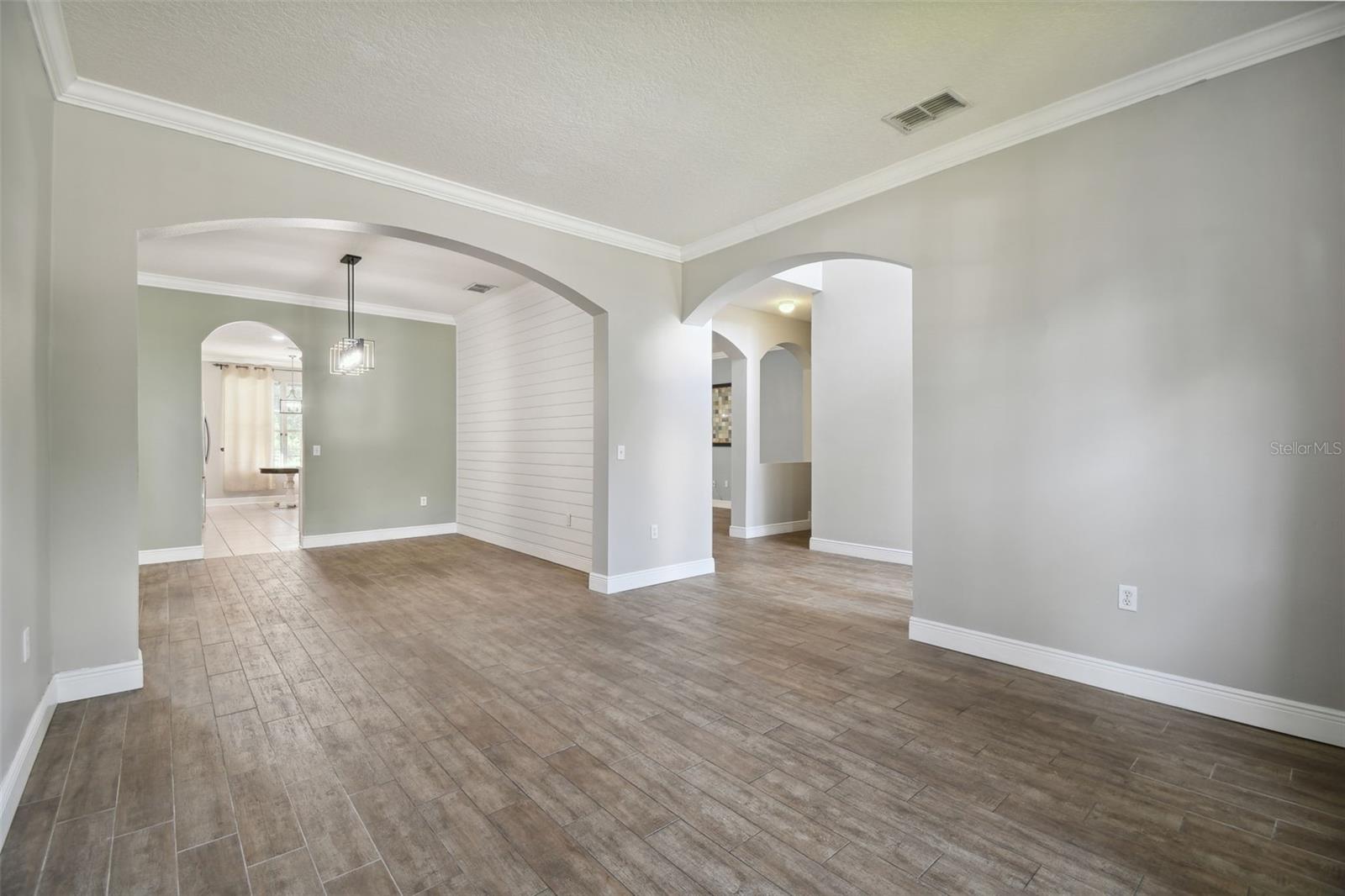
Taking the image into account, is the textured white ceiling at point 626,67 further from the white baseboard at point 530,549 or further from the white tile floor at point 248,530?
the white tile floor at point 248,530

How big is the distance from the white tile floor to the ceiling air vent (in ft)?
23.6

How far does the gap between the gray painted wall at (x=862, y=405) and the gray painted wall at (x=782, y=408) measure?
3602 mm

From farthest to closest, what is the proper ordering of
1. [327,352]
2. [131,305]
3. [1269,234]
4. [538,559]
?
[327,352], [538,559], [131,305], [1269,234]

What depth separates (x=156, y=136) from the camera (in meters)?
2.98

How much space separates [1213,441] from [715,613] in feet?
9.55

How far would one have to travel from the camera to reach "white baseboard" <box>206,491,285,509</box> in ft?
37.5

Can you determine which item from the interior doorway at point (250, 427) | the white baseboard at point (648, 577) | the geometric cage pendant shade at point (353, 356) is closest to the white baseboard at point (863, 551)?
the white baseboard at point (648, 577)

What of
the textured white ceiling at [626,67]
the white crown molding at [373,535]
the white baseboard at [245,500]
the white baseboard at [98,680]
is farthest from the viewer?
the white baseboard at [245,500]

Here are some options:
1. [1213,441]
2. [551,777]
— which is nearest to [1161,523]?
[1213,441]

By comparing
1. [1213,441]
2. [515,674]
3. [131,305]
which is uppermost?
[131,305]

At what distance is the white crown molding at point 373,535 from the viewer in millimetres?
6918

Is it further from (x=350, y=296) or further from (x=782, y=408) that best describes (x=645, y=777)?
(x=782, y=408)

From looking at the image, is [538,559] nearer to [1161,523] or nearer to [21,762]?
[21,762]

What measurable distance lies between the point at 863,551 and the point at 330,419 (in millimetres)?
6291
